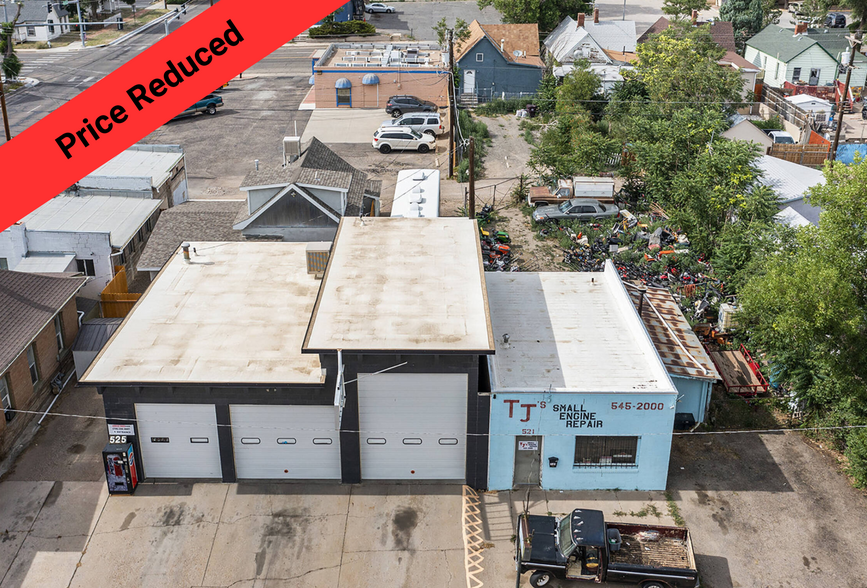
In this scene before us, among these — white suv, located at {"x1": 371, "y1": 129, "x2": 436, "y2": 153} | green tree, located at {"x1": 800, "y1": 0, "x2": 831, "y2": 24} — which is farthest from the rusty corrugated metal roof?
green tree, located at {"x1": 800, "y1": 0, "x2": 831, "y2": 24}

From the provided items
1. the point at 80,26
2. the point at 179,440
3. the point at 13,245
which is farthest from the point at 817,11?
the point at 179,440

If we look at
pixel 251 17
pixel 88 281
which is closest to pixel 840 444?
pixel 251 17

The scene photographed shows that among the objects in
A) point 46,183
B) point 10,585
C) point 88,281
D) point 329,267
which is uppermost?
point 46,183

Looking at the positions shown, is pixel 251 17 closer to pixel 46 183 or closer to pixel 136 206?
pixel 46 183

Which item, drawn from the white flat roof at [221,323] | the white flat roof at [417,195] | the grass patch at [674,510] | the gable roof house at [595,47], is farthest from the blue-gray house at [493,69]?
the grass patch at [674,510]

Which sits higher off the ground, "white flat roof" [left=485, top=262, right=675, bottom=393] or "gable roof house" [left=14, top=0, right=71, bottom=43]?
"gable roof house" [left=14, top=0, right=71, bottom=43]

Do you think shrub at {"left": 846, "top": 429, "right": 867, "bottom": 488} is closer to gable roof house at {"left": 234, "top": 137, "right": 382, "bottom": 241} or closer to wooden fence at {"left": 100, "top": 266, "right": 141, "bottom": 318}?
→ gable roof house at {"left": 234, "top": 137, "right": 382, "bottom": 241}
